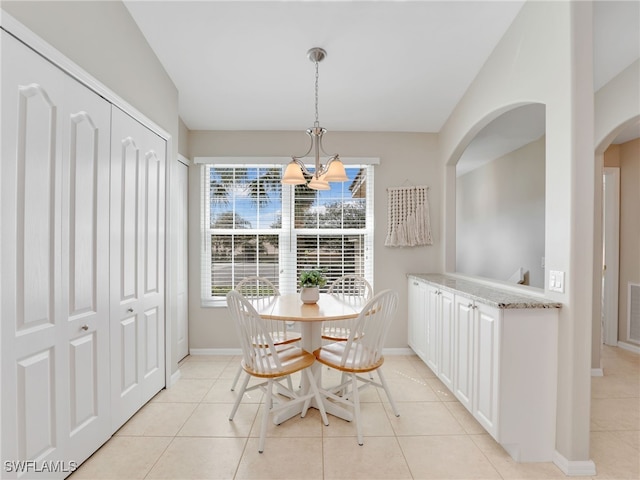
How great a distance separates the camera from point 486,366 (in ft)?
6.99

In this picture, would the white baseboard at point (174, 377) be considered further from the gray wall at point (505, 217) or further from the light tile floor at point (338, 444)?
the gray wall at point (505, 217)

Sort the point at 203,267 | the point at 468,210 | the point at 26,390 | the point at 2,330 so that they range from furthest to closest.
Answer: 1. the point at 468,210
2. the point at 203,267
3. the point at 26,390
4. the point at 2,330

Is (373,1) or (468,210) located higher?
(373,1)

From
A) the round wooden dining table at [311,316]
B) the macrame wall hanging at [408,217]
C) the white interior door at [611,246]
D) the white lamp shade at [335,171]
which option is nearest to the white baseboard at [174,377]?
the round wooden dining table at [311,316]

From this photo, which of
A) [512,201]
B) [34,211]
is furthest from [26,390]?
[512,201]

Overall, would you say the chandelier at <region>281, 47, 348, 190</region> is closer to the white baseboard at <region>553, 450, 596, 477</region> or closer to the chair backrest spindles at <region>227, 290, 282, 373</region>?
the chair backrest spindles at <region>227, 290, 282, 373</region>

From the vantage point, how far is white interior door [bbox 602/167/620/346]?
160 inches

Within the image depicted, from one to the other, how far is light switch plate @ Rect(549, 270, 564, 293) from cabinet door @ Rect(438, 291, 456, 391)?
76cm

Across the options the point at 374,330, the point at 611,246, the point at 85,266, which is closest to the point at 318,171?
the point at 374,330

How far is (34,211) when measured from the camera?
162cm

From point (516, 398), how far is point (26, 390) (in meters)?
2.61

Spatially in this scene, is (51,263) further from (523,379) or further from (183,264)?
(523,379)

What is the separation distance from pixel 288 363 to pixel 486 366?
4.24 feet

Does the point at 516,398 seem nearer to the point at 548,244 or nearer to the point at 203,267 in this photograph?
the point at 548,244
